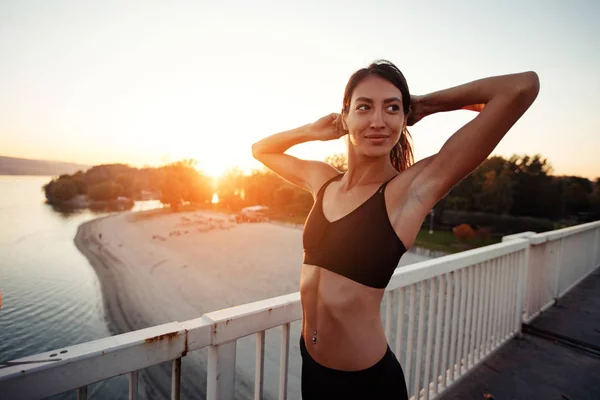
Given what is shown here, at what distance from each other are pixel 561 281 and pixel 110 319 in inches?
742

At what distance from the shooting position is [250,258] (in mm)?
26797

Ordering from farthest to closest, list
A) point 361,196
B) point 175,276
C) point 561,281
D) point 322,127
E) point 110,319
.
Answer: point 175,276 → point 110,319 → point 561,281 → point 322,127 → point 361,196

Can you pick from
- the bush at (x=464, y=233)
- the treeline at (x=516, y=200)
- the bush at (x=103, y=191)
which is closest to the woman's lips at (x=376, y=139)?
the bush at (x=464, y=233)

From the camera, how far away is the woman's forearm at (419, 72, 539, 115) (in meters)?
1.03

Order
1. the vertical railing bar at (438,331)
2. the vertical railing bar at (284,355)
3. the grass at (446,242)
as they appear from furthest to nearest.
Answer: the grass at (446,242) → the vertical railing bar at (438,331) → the vertical railing bar at (284,355)

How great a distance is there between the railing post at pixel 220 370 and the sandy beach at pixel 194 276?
853 centimetres

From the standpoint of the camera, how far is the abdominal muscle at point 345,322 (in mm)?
1104

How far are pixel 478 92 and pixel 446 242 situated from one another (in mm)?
31782

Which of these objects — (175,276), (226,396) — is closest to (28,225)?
(175,276)

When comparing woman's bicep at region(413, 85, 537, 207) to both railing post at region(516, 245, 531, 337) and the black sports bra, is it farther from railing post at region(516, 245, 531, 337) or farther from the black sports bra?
railing post at region(516, 245, 531, 337)

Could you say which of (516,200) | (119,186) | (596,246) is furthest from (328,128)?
(119,186)

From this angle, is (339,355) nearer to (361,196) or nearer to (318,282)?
(318,282)

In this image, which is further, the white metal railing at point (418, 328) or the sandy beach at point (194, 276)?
the sandy beach at point (194, 276)

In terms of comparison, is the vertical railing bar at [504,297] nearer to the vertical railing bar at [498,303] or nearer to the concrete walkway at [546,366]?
the vertical railing bar at [498,303]
